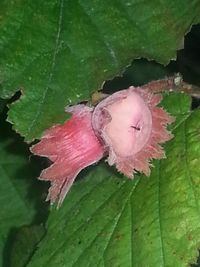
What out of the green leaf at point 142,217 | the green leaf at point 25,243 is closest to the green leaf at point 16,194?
the green leaf at point 25,243

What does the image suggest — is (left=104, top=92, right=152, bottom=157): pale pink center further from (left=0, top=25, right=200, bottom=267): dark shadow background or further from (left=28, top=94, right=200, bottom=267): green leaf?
(left=0, top=25, right=200, bottom=267): dark shadow background

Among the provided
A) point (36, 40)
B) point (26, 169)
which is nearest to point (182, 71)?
point (26, 169)

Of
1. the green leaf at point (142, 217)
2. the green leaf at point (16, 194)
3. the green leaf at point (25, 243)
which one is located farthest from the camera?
the green leaf at point (16, 194)

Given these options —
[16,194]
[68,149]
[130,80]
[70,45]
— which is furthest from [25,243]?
[70,45]

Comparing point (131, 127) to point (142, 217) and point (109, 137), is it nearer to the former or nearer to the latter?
point (109, 137)

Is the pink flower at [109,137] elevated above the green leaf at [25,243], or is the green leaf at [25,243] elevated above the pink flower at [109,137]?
the pink flower at [109,137]

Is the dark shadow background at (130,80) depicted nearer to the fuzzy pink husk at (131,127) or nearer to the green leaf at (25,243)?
the green leaf at (25,243)

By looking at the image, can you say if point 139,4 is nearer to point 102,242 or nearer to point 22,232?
point 102,242

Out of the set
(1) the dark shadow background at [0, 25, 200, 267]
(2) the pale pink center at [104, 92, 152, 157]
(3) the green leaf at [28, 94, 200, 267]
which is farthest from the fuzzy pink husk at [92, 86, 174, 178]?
(1) the dark shadow background at [0, 25, 200, 267]
